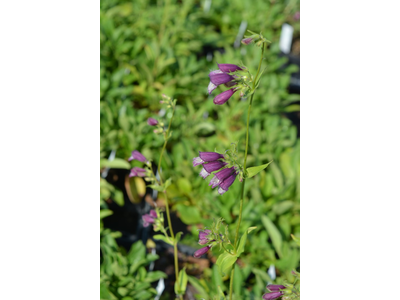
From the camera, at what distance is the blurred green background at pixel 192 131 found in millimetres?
1705

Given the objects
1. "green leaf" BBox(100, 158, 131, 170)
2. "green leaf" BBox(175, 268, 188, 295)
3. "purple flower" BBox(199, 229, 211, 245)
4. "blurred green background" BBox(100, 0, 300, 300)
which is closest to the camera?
"purple flower" BBox(199, 229, 211, 245)

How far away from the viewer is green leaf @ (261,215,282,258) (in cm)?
180

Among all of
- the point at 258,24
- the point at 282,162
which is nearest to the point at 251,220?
the point at 282,162

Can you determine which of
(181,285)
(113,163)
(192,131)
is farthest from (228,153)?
(192,131)

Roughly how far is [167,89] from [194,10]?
1.68 meters

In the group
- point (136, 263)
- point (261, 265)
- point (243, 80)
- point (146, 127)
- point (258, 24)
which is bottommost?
point (261, 265)

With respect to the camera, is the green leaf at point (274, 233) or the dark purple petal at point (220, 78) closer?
the dark purple petal at point (220, 78)

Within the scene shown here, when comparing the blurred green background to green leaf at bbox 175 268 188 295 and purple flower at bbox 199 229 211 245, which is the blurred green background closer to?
green leaf at bbox 175 268 188 295

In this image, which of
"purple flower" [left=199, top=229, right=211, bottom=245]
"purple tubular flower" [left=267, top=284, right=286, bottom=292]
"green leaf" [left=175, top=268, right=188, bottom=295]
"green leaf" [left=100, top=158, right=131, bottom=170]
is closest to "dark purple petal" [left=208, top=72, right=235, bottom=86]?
"purple flower" [left=199, top=229, right=211, bottom=245]

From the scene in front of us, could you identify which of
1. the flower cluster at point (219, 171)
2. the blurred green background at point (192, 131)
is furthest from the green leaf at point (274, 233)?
A: the flower cluster at point (219, 171)

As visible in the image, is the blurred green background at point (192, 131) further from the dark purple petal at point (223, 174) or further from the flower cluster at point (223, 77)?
the flower cluster at point (223, 77)

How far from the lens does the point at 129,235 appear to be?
76.2 inches

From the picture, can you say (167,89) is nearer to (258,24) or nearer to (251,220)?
(251,220)

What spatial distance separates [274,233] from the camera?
183 centimetres
